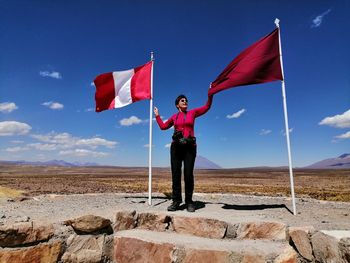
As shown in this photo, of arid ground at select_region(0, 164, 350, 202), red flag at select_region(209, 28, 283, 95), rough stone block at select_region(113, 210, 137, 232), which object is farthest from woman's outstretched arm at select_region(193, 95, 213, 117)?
arid ground at select_region(0, 164, 350, 202)

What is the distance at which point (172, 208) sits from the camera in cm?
738

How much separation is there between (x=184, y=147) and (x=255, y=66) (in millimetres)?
2418

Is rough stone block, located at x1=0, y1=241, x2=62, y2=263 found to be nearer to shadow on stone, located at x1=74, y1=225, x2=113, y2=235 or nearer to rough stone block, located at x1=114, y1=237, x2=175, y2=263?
shadow on stone, located at x1=74, y1=225, x2=113, y2=235

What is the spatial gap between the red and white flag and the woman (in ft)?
7.58

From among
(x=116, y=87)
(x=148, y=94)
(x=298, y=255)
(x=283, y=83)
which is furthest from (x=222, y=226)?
(x=116, y=87)

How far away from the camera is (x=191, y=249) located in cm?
530

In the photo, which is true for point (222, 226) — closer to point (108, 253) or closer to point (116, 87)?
point (108, 253)

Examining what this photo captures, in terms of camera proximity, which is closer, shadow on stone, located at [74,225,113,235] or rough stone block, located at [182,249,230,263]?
rough stone block, located at [182,249,230,263]

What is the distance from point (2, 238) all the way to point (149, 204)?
4.02 metres

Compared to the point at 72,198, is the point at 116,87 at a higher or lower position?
higher

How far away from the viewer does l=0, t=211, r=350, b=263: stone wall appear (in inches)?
200

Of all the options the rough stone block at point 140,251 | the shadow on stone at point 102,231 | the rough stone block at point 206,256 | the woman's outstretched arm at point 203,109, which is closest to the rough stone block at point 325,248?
the rough stone block at point 206,256

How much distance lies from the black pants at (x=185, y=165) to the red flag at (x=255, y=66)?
1461 mm

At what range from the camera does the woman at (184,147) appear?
24.6 ft
